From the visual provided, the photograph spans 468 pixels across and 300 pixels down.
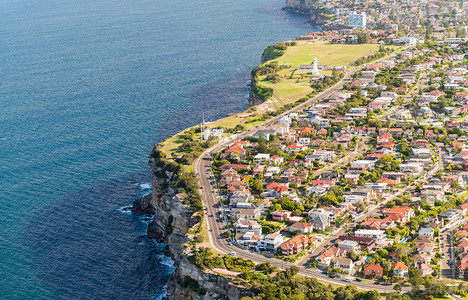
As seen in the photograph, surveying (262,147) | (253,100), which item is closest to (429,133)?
(262,147)

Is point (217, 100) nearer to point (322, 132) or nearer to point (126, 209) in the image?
point (322, 132)

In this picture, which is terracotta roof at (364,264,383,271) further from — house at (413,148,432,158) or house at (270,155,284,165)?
house at (413,148,432,158)

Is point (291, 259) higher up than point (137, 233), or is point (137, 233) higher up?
point (291, 259)

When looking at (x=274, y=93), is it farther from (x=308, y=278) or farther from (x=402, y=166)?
(x=308, y=278)

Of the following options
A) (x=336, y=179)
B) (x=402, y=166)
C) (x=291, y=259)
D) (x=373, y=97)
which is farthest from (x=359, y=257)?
(x=373, y=97)

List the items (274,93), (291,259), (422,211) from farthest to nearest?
(274,93) → (422,211) → (291,259)

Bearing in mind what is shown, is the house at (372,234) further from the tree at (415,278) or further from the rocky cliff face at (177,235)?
the rocky cliff face at (177,235)

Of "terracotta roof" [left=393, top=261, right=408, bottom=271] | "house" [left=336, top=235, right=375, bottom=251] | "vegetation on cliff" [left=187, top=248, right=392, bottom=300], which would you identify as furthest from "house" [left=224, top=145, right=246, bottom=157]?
"terracotta roof" [left=393, top=261, right=408, bottom=271]
